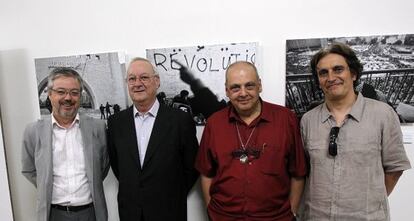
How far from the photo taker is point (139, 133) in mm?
1773

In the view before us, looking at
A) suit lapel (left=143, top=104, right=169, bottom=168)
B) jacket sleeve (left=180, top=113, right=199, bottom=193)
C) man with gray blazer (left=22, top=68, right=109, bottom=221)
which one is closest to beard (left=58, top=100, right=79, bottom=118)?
man with gray blazer (left=22, top=68, right=109, bottom=221)

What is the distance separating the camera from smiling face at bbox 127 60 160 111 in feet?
5.53

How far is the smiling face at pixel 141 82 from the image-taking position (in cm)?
169

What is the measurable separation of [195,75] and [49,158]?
101cm

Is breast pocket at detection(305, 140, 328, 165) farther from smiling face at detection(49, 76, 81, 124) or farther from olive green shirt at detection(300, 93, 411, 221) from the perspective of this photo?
smiling face at detection(49, 76, 81, 124)

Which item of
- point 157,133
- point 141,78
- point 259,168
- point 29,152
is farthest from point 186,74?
point 29,152

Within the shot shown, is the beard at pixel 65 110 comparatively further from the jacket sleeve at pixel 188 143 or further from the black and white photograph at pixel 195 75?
the jacket sleeve at pixel 188 143

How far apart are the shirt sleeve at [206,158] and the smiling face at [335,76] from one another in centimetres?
68

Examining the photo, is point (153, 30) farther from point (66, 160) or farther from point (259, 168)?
point (259, 168)

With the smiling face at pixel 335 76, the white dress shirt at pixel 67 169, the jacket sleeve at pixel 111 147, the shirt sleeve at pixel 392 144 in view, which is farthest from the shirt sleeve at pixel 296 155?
the white dress shirt at pixel 67 169

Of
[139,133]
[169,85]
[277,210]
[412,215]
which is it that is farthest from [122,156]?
[412,215]

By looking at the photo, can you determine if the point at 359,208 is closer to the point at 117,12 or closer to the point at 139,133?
the point at 139,133

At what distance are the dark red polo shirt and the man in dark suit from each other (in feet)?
A: 0.73

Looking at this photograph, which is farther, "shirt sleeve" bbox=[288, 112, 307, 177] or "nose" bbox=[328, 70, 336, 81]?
"shirt sleeve" bbox=[288, 112, 307, 177]
